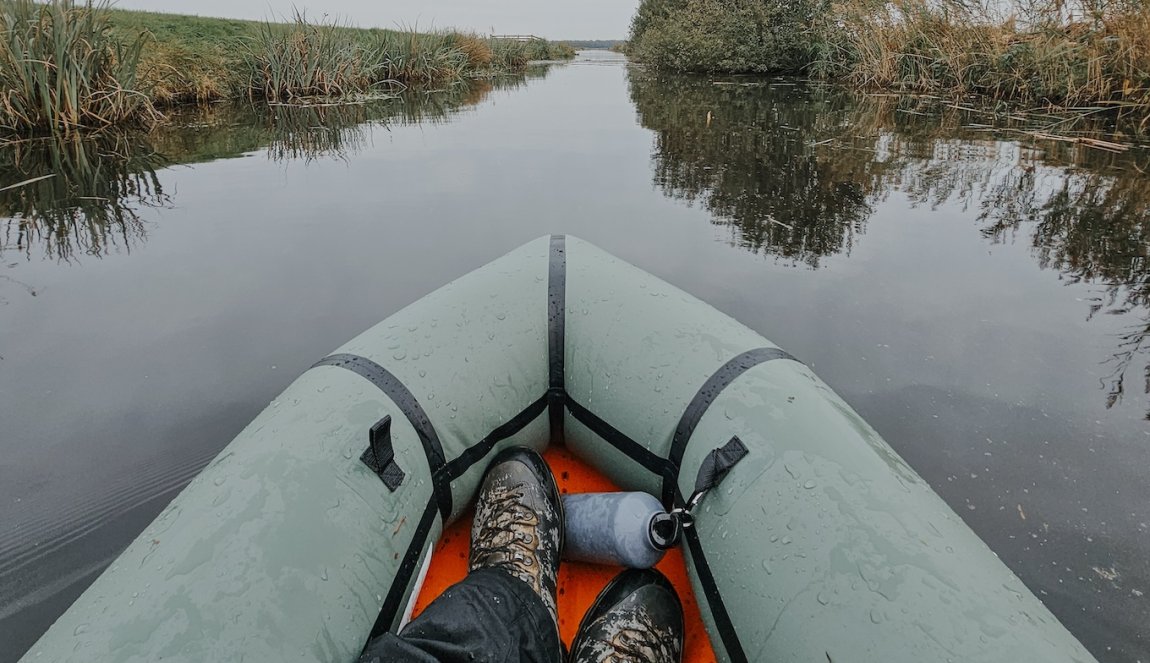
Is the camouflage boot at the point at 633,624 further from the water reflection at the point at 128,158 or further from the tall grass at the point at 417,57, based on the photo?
the tall grass at the point at 417,57

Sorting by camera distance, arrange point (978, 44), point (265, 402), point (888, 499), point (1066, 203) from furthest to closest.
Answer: point (978, 44) → point (1066, 203) → point (265, 402) → point (888, 499)

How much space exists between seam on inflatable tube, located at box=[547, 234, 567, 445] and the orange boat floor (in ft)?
1.41

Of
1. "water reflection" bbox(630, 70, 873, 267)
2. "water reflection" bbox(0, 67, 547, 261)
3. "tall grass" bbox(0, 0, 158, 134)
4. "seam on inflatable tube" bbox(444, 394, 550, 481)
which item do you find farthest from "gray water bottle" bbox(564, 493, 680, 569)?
"tall grass" bbox(0, 0, 158, 134)

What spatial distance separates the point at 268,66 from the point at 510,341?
970 centimetres

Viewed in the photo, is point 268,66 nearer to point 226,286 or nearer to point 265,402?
point 226,286

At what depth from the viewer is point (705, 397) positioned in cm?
147

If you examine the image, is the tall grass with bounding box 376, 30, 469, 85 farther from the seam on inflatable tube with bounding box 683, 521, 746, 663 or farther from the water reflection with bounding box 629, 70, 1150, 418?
the seam on inflatable tube with bounding box 683, 521, 746, 663

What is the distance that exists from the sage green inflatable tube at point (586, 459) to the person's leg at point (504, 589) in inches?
4.0

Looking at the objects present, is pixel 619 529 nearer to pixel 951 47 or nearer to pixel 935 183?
pixel 935 183

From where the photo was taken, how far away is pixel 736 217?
4.39m

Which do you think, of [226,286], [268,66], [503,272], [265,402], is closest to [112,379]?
[265,402]

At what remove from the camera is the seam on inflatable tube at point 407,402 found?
144 cm

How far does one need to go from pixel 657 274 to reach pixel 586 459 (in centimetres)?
185

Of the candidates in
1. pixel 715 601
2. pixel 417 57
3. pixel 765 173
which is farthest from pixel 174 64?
pixel 715 601
